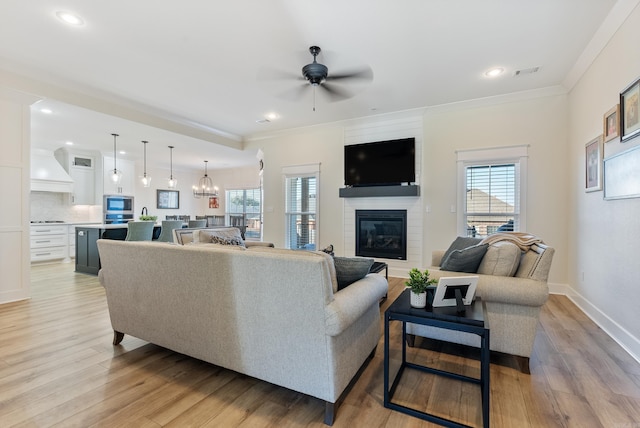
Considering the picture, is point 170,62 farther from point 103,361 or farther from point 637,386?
point 637,386

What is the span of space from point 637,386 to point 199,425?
2765 mm

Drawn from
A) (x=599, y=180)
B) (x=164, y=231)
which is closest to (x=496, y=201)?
(x=599, y=180)

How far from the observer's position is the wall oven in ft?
25.3

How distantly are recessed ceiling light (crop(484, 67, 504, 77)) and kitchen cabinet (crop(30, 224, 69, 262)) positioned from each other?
892 cm

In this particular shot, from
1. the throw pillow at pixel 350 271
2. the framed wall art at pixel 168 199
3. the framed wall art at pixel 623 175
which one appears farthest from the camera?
the framed wall art at pixel 168 199

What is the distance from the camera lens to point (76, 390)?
6.23 feet

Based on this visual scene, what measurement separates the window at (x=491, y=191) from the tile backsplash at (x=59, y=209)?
A: 27.8ft

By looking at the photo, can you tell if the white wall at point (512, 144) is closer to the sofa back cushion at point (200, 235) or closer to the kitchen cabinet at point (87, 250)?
the sofa back cushion at point (200, 235)

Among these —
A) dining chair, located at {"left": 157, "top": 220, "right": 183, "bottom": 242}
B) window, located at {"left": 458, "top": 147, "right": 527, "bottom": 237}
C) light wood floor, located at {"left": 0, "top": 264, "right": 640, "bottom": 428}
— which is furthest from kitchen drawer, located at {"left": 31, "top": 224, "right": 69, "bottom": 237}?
window, located at {"left": 458, "top": 147, "right": 527, "bottom": 237}

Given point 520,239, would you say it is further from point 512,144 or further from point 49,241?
point 49,241

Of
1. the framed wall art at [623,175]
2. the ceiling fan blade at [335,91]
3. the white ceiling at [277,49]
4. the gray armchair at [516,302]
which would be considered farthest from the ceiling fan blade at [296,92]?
the framed wall art at [623,175]

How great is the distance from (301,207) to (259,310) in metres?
4.57

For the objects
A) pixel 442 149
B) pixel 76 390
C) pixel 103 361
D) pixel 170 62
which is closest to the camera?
pixel 76 390

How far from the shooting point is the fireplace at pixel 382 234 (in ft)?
16.9
